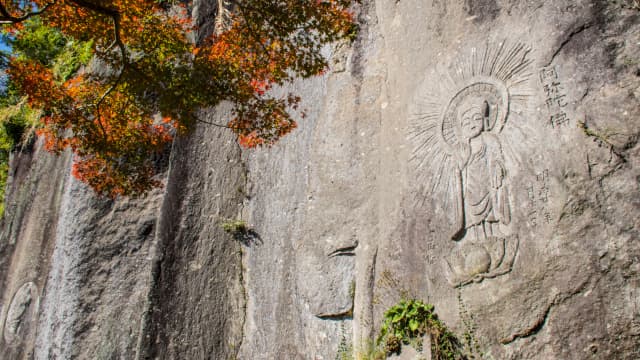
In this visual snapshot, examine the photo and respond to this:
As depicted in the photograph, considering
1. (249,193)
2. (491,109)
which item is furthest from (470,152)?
(249,193)

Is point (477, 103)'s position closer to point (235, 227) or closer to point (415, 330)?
point (415, 330)

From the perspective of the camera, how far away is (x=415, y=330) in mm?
4961

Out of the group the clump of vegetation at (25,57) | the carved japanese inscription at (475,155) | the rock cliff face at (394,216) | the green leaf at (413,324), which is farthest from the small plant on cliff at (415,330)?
the clump of vegetation at (25,57)

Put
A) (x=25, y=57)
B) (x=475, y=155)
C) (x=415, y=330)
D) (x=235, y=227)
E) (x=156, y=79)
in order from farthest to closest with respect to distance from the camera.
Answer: (x=25, y=57), (x=235, y=227), (x=156, y=79), (x=475, y=155), (x=415, y=330)

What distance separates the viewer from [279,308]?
6.86m

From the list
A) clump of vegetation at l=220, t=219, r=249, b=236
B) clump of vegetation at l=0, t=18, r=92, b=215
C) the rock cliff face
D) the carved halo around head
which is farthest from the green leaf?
clump of vegetation at l=0, t=18, r=92, b=215

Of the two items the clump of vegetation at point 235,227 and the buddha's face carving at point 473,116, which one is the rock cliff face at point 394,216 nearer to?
the buddha's face carving at point 473,116

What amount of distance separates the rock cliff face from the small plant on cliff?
0.12 meters

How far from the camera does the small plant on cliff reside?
15.3 ft

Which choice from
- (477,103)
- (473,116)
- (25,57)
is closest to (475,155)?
(473,116)

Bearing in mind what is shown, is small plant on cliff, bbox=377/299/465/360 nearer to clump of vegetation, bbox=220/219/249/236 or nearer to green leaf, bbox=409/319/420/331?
green leaf, bbox=409/319/420/331

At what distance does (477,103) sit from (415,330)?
209 centimetres

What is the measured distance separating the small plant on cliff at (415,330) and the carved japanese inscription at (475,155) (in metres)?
0.38

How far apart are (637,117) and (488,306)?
1.80 meters
